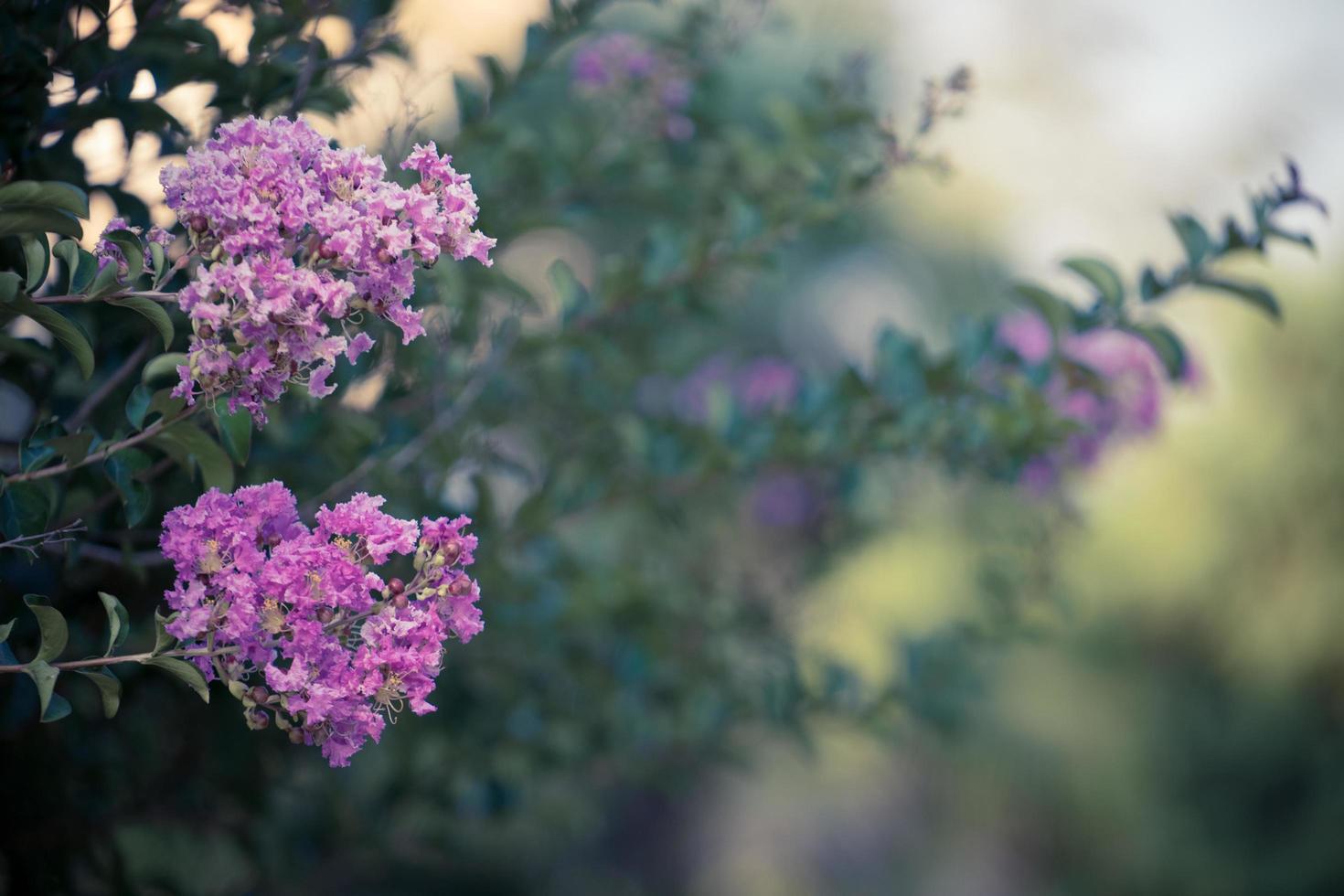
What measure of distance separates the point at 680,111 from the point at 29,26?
1019 millimetres

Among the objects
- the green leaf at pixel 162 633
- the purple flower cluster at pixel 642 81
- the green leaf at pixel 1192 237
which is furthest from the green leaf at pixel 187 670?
the purple flower cluster at pixel 642 81

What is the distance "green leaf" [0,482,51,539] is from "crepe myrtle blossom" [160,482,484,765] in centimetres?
13

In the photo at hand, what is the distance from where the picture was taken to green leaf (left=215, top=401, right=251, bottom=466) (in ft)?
2.54

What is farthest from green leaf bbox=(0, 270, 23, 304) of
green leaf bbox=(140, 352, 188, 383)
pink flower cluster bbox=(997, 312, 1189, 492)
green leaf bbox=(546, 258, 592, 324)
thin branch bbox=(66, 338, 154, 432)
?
pink flower cluster bbox=(997, 312, 1189, 492)

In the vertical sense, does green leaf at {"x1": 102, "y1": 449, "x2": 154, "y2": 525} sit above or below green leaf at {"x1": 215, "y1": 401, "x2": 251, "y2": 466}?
below

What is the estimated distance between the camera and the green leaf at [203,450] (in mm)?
768

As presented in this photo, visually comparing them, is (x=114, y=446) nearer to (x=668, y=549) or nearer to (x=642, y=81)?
(x=642, y=81)

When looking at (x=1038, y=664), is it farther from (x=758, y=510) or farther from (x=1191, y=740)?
(x=758, y=510)

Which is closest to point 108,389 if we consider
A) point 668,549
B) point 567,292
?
point 567,292

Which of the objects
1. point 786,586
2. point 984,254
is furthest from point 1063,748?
point 984,254

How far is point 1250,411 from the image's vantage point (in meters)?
4.69

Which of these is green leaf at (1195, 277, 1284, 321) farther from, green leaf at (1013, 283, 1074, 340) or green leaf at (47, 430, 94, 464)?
green leaf at (47, 430, 94, 464)

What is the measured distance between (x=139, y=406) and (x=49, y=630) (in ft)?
0.57

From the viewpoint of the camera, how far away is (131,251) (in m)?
0.72
